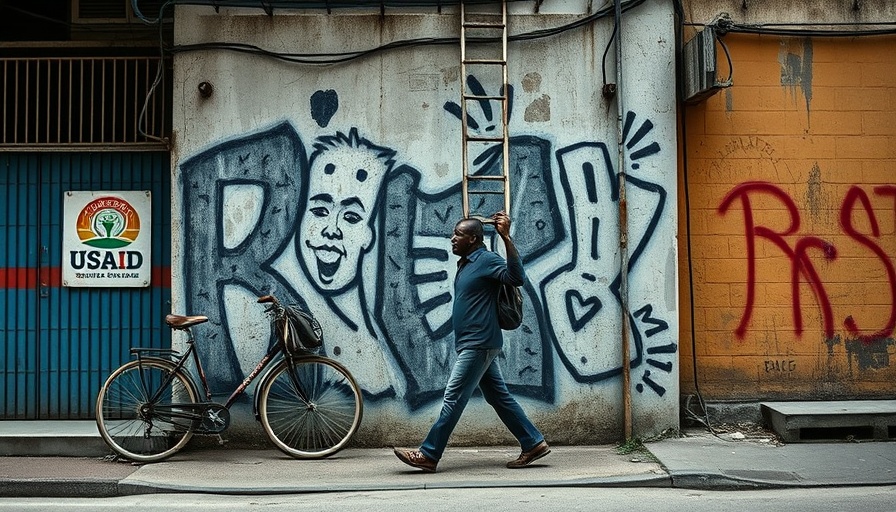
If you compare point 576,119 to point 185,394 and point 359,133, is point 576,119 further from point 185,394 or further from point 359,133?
point 185,394

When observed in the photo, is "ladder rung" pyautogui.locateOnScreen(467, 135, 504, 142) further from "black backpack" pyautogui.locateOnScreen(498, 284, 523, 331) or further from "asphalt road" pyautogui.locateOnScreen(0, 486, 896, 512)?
"asphalt road" pyautogui.locateOnScreen(0, 486, 896, 512)

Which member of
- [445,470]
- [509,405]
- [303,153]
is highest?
[303,153]

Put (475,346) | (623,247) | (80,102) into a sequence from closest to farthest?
(475,346) < (623,247) < (80,102)

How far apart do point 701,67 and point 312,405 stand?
4.31 m

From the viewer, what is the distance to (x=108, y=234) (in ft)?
30.0

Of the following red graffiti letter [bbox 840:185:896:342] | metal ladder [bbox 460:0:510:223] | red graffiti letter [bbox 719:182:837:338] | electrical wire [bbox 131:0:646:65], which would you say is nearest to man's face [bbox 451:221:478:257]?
metal ladder [bbox 460:0:510:223]

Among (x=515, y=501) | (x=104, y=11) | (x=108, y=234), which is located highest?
(x=104, y=11)

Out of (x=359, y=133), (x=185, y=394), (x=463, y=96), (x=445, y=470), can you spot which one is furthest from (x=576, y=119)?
(x=185, y=394)

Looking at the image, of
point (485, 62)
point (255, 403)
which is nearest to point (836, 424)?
point (485, 62)

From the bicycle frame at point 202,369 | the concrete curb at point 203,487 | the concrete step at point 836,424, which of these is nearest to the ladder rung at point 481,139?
the bicycle frame at point 202,369

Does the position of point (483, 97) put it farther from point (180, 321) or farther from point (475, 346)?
point (180, 321)

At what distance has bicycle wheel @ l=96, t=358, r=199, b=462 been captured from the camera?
7.98m

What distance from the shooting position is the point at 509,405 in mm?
7543

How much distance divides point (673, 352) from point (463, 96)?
2852mm
